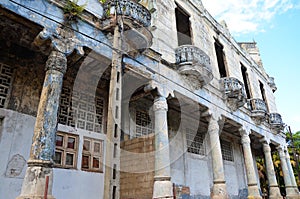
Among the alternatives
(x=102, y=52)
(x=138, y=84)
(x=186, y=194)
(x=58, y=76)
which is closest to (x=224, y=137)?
(x=186, y=194)

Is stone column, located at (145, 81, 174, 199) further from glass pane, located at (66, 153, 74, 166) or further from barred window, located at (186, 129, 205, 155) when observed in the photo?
barred window, located at (186, 129, 205, 155)

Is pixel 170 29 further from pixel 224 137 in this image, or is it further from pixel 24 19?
pixel 224 137

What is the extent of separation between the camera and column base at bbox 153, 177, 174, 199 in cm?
589

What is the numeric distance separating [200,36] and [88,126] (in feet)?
22.0

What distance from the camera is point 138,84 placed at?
7.34 metres

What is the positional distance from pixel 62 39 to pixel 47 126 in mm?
1877

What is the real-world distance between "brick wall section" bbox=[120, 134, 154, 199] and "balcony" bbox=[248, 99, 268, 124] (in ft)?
25.5

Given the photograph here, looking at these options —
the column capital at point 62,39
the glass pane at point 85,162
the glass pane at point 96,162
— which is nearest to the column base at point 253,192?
the glass pane at point 96,162

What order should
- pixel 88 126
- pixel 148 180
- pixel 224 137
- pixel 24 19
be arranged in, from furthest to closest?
pixel 224 137 < pixel 88 126 < pixel 148 180 < pixel 24 19

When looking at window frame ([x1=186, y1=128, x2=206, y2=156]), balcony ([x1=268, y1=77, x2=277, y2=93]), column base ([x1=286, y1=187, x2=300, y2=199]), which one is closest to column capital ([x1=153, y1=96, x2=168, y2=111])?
window frame ([x1=186, y1=128, x2=206, y2=156])

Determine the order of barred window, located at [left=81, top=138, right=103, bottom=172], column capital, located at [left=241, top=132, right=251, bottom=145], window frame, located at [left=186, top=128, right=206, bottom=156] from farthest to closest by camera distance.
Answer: column capital, located at [left=241, top=132, right=251, bottom=145] → window frame, located at [left=186, top=128, right=206, bottom=156] → barred window, located at [left=81, top=138, right=103, bottom=172]

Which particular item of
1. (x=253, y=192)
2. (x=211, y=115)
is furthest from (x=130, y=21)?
(x=253, y=192)

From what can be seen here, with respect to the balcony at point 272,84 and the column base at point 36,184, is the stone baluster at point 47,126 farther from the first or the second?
the balcony at point 272,84

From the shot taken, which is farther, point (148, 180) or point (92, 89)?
point (92, 89)
